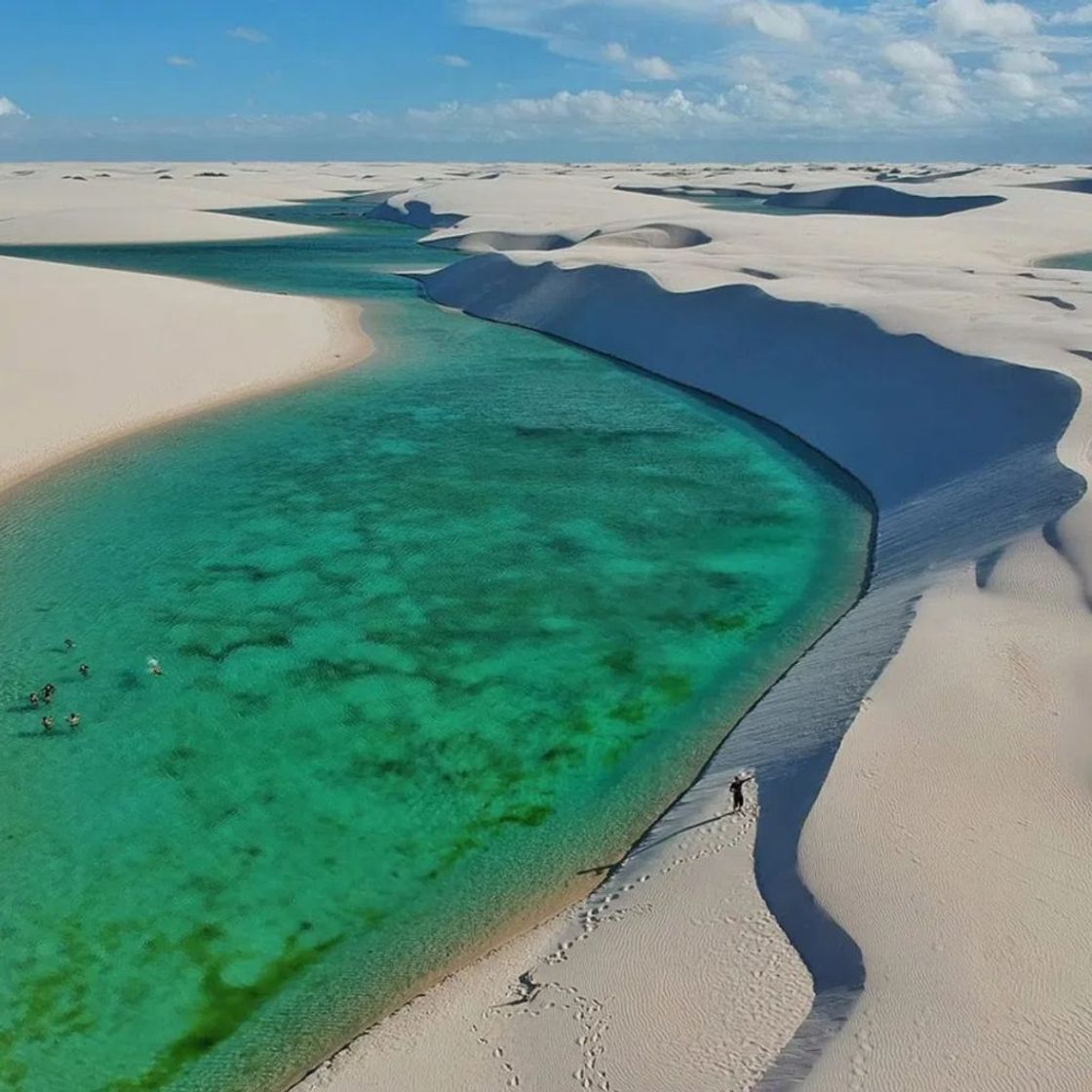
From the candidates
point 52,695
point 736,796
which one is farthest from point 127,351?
point 736,796

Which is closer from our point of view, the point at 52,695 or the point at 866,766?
the point at 866,766

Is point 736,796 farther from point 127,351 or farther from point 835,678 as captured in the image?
point 127,351

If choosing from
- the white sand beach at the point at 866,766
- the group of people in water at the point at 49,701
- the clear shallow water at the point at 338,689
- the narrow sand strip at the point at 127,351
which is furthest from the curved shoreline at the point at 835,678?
the narrow sand strip at the point at 127,351

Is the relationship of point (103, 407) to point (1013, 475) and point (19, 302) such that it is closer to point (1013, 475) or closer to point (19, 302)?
point (19, 302)

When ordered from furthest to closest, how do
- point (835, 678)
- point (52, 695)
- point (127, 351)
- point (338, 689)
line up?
point (127, 351) → point (338, 689) → point (52, 695) → point (835, 678)

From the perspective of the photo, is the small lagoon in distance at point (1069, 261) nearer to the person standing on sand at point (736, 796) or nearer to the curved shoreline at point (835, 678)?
the curved shoreline at point (835, 678)

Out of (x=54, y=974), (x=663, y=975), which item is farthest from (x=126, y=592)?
(x=663, y=975)
